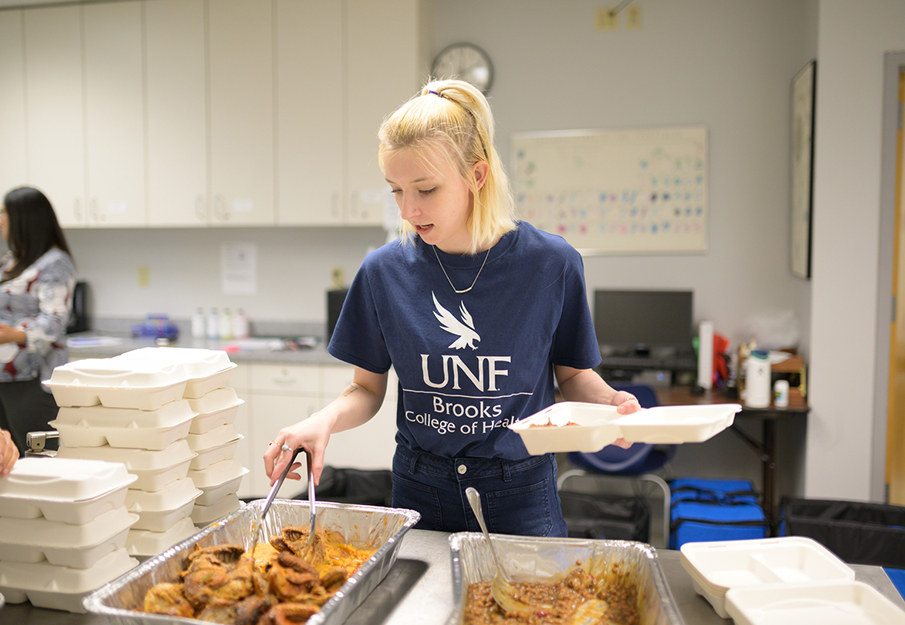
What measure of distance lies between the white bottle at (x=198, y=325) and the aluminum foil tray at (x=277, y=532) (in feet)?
9.78

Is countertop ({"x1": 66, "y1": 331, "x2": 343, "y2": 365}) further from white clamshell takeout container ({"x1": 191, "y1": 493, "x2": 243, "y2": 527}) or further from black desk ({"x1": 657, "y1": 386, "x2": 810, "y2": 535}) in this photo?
white clamshell takeout container ({"x1": 191, "y1": 493, "x2": 243, "y2": 527})

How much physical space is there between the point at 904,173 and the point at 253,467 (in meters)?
3.38

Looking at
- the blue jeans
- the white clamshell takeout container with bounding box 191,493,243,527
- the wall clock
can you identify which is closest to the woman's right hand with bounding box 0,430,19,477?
the white clamshell takeout container with bounding box 191,493,243,527

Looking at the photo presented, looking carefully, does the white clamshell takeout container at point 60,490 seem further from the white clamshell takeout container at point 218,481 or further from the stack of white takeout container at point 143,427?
the white clamshell takeout container at point 218,481

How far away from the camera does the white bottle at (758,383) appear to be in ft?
9.55

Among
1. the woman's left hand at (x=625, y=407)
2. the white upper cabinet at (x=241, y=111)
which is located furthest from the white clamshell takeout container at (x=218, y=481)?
the white upper cabinet at (x=241, y=111)

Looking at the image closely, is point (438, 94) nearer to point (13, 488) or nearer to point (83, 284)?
point (13, 488)

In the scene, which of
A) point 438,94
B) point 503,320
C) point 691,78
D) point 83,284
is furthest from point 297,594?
point 83,284

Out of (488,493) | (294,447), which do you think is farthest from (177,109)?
(488,493)

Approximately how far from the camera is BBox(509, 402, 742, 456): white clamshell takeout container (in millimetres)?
988

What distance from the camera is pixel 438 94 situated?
1291 mm

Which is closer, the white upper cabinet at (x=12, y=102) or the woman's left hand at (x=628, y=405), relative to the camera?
the woman's left hand at (x=628, y=405)

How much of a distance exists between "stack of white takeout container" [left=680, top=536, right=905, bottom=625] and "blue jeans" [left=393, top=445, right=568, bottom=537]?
308mm

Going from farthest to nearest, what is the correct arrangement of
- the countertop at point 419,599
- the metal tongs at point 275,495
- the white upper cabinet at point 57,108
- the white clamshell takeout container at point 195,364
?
1. the white upper cabinet at point 57,108
2. the white clamshell takeout container at point 195,364
3. the metal tongs at point 275,495
4. the countertop at point 419,599
